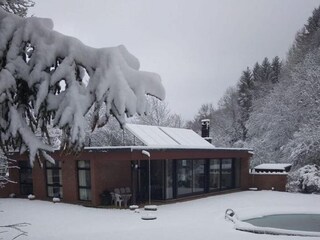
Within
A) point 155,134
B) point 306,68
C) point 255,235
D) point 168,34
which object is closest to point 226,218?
point 255,235

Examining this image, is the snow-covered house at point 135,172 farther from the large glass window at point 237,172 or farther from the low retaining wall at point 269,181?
the low retaining wall at point 269,181

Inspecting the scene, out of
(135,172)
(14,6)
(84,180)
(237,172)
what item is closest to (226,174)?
(237,172)

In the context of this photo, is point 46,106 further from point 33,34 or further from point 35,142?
point 33,34

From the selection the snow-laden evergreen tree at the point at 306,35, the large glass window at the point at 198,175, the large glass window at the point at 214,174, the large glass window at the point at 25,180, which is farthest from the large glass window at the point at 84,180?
the snow-laden evergreen tree at the point at 306,35

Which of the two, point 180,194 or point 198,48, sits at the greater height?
point 198,48

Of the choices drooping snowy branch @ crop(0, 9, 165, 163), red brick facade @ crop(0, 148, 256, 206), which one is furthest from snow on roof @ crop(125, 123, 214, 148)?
drooping snowy branch @ crop(0, 9, 165, 163)

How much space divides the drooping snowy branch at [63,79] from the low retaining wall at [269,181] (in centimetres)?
1819

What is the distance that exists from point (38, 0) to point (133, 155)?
317 inches

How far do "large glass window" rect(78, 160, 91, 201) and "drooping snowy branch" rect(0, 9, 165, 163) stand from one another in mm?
11766

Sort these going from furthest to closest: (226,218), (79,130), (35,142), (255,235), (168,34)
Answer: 1. (168,34)
2. (226,218)
3. (255,235)
4. (35,142)
5. (79,130)

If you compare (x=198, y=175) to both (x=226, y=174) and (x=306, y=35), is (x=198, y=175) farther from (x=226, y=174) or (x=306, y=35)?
(x=306, y=35)

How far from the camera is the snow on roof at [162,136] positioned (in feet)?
50.5

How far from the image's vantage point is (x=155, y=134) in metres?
16.9

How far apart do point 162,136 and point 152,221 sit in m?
7.11
